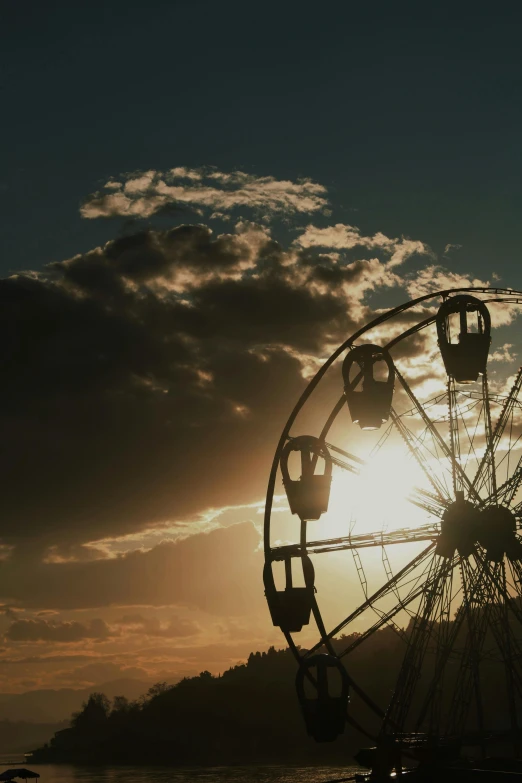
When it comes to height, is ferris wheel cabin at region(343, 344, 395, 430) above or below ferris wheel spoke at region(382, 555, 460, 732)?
above

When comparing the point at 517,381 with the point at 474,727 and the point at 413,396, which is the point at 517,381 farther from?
the point at 474,727

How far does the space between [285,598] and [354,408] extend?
730cm

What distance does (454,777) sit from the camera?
29.5 m

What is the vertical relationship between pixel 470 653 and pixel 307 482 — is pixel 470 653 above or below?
below

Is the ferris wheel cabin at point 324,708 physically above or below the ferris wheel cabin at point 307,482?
below

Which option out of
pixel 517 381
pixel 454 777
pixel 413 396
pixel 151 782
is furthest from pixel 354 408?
pixel 151 782

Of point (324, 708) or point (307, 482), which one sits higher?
point (307, 482)

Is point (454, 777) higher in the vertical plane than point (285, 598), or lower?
lower

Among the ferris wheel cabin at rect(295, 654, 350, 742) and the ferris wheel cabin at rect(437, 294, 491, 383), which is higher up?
the ferris wheel cabin at rect(437, 294, 491, 383)

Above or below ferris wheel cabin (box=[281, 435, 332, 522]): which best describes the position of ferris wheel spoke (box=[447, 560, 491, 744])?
below

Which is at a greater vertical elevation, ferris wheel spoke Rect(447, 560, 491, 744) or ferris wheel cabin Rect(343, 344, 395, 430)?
ferris wheel cabin Rect(343, 344, 395, 430)

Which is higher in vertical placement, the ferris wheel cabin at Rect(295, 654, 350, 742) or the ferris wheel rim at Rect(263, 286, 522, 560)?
the ferris wheel rim at Rect(263, 286, 522, 560)

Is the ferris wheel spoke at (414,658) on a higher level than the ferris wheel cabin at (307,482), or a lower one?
lower

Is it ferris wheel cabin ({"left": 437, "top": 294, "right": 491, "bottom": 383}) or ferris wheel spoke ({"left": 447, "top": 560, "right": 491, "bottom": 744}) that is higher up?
ferris wheel cabin ({"left": 437, "top": 294, "right": 491, "bottom": 383})
